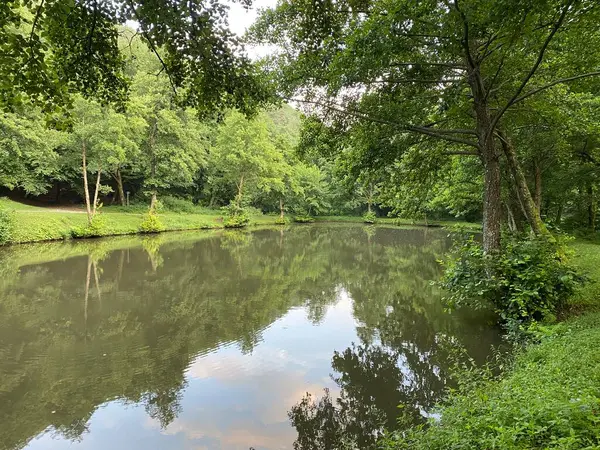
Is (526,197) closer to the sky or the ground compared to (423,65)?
closer to the ground

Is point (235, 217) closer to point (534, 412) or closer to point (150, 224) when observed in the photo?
point (150, 224)

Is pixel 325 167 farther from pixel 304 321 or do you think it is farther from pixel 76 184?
pixel 304 321

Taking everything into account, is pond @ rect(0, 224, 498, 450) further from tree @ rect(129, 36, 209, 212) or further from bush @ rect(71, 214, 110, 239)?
tree @ rect(129, 36, 209, 212)

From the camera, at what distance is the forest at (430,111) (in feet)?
9.89

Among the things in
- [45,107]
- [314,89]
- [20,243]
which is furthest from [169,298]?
[20,243]

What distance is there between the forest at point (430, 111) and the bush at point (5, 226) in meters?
0.10

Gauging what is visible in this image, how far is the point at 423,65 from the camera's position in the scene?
23.9ft

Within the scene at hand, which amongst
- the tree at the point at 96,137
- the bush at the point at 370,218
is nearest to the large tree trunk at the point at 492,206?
the tree at the point at 96,137

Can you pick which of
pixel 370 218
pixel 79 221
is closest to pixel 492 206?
pixel 79 221

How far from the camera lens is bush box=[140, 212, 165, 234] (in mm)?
24547

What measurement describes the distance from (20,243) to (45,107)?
60.8 ft

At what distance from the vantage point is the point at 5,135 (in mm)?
16328

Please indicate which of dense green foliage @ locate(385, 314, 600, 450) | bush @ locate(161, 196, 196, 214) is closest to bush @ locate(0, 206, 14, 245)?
bush @ locate(161, 196, 196, 214)

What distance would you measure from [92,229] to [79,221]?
131 centimetres
